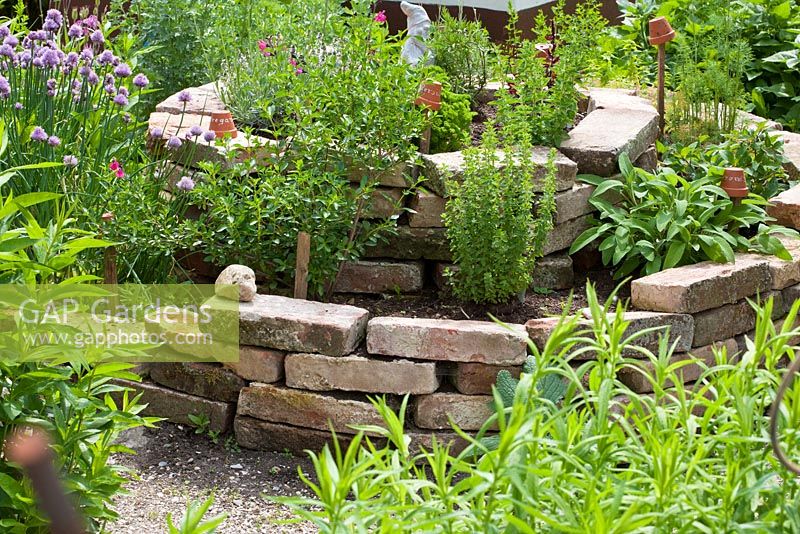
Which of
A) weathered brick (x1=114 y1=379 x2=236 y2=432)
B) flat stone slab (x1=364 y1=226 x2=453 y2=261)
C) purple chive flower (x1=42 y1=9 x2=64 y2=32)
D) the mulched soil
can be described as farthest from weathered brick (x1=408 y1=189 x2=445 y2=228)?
purple chive flower (x1=42 y1=9 x2=64 y2=32)

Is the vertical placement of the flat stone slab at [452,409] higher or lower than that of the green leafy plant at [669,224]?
lower

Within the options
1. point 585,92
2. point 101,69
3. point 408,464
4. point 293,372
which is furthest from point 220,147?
point 408,464

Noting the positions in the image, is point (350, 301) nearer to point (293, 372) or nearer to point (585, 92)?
point (293, 372)

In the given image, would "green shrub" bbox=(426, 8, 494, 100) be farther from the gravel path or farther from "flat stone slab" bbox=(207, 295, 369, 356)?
the gravel path

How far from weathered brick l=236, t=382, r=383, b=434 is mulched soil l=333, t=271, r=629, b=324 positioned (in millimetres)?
499

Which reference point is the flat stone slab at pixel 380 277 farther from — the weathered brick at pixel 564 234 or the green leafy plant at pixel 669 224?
the green leafy plant at pixel 669 224

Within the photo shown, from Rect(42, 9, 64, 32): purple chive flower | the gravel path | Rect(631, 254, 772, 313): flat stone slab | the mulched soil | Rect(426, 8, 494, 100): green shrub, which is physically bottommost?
the gravel path

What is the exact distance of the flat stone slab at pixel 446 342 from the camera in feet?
11.6

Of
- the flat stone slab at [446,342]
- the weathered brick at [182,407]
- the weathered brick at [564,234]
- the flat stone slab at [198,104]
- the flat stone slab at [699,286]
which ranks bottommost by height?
the weathered brick at [182,407]

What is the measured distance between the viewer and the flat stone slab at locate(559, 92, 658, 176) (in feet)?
14.5

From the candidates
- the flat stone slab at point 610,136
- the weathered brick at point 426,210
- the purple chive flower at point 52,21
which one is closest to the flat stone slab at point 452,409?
the weathered brick at point 426,210

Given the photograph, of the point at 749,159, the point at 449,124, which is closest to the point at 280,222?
the point at 449,124

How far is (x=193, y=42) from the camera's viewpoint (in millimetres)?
5496

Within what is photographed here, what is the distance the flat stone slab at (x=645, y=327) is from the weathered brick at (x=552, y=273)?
562mm
